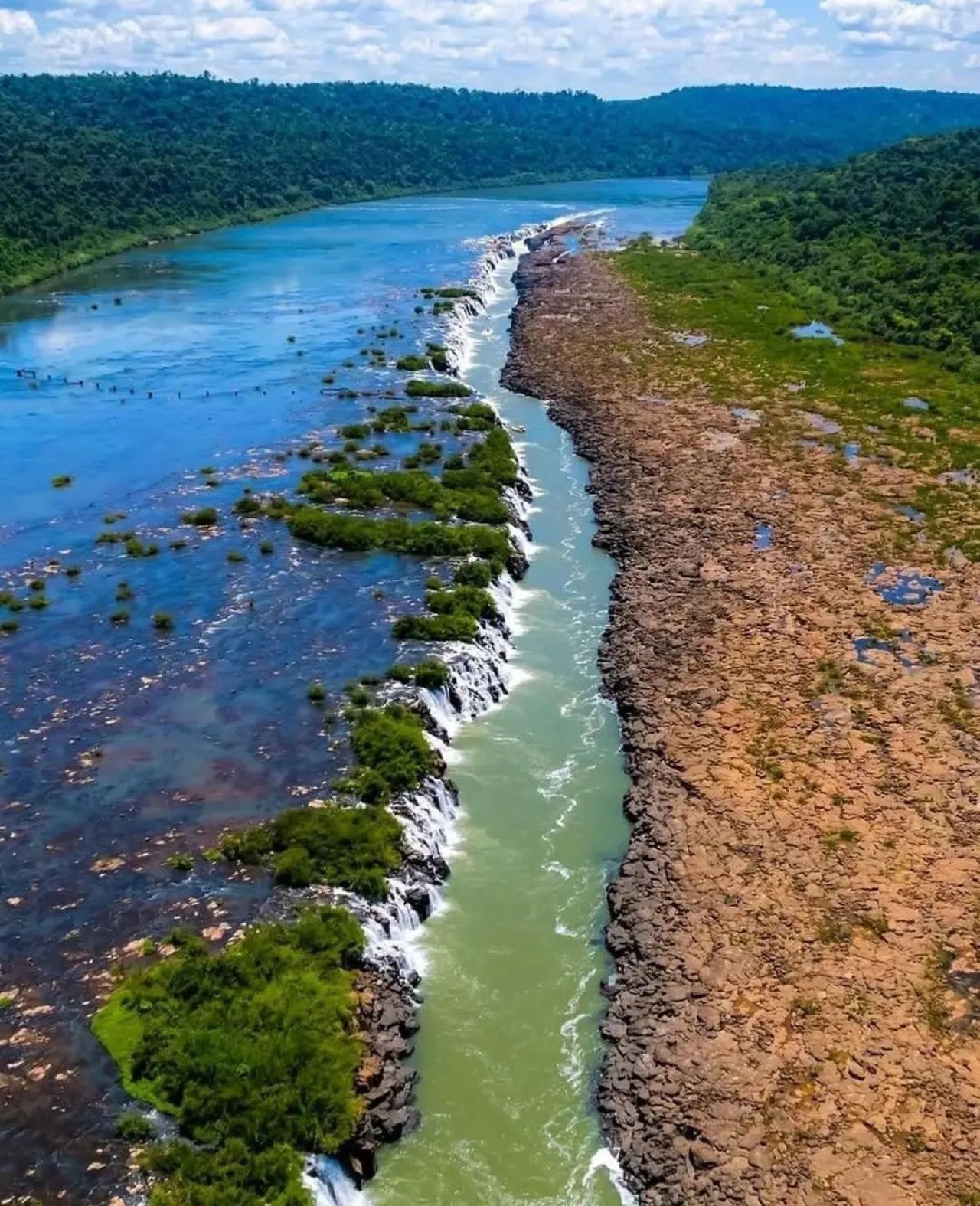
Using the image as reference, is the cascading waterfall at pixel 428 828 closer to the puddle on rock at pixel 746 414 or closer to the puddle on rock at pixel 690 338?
the puddle on rock at pixel 746 414

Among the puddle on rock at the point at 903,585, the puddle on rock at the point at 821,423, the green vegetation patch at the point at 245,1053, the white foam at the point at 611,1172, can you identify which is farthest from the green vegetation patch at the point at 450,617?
the puddle on rock at the point at 821,423

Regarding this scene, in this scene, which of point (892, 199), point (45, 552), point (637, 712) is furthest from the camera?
point (892, 199)

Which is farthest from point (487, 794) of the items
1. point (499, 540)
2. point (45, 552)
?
point (45, 552)

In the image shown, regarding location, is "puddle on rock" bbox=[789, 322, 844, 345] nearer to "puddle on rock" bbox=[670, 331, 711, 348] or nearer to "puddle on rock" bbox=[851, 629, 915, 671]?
"puddle on rock" bbox=[670, 331, 711, 348]

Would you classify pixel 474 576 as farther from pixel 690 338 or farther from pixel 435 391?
pixel 690 338

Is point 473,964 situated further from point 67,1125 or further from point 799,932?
point 67,1125
